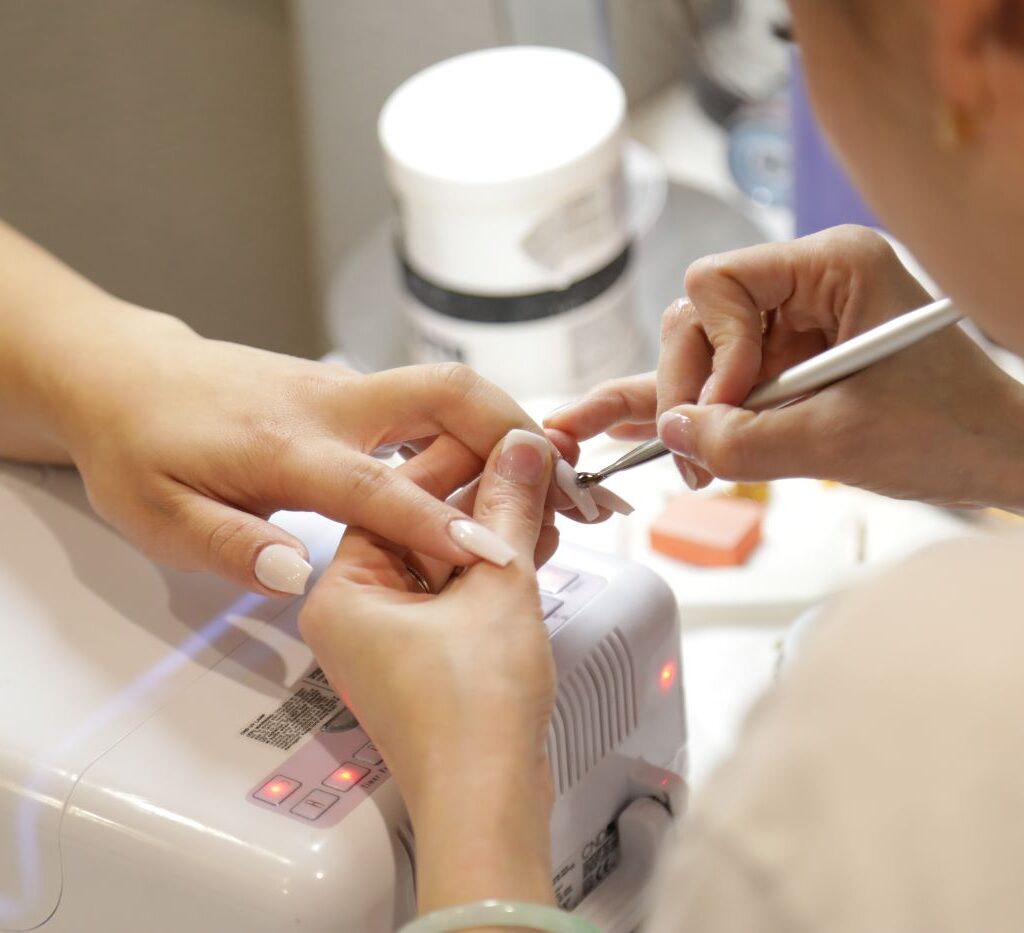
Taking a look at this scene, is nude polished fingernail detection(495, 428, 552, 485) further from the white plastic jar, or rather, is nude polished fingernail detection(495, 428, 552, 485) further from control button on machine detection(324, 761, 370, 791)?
the white plastic jar

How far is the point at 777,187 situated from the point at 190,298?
0.52m

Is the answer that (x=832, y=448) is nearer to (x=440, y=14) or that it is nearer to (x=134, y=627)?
(x=134, y=627)

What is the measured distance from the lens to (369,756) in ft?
1.65

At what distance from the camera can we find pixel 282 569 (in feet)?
1.74

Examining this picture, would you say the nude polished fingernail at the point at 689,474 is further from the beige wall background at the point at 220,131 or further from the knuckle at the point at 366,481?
the beige wall background at the point at 220,131

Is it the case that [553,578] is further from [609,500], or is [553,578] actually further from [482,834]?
[482,834]

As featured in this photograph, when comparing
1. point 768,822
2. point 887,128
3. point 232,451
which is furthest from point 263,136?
point 768,822

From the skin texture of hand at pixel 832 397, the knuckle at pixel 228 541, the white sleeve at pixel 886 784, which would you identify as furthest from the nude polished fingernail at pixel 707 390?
the white sleeve at pixel 886 784

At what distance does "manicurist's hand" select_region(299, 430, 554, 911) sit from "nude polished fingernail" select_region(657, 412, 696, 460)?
0.08 metres

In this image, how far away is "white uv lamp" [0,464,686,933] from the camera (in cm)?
47

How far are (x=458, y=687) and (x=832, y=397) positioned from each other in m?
0.23

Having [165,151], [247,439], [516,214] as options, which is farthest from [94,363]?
[165,151]

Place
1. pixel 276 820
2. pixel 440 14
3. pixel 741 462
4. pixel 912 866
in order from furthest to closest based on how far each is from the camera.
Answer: pixel 440 14 < pixel 741 462 < pixel 276 820 < pixel 912 866

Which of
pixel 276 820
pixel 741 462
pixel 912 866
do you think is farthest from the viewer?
pixel 741 462
